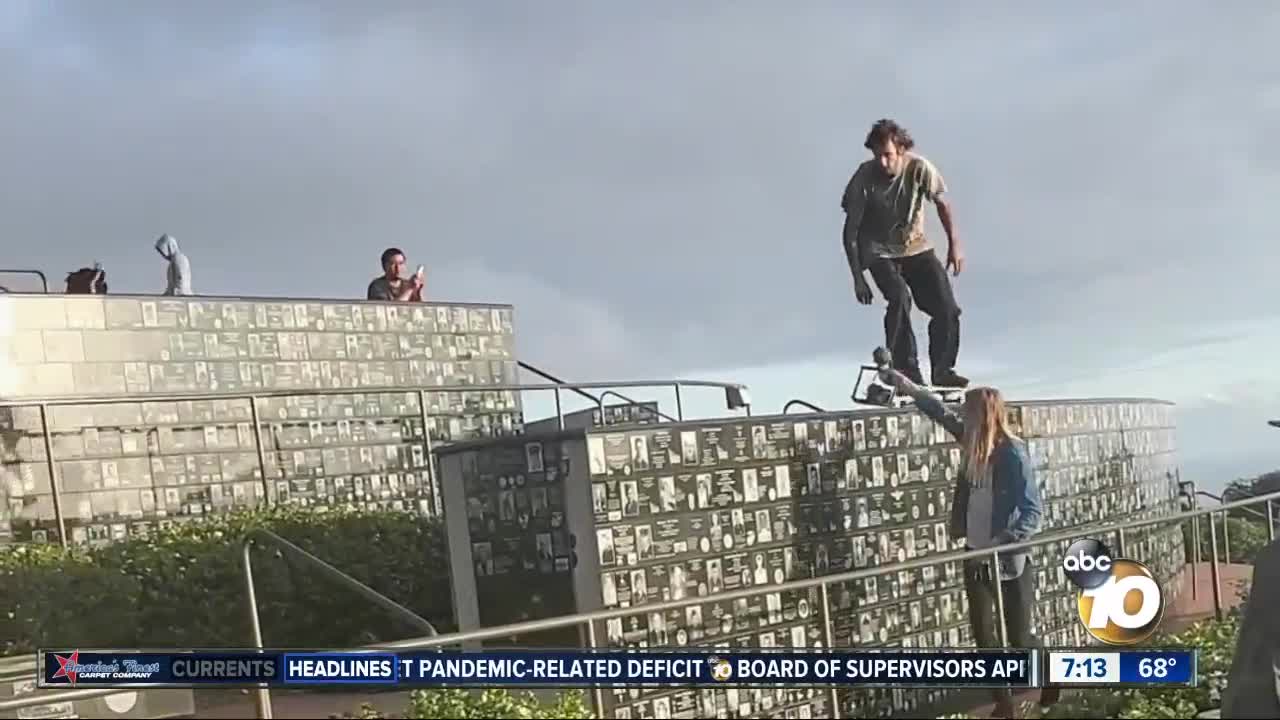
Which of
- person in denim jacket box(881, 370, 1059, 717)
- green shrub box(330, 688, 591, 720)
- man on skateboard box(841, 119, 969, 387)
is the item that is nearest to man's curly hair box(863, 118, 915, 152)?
man on skateboard box(841, 119, 969, 387)

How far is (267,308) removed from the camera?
1198 centimetres

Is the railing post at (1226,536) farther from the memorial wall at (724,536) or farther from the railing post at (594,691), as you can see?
the railing post at (594,691)

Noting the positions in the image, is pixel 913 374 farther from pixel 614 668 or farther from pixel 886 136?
pixel 614 668

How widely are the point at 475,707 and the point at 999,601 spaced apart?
10.9 feet

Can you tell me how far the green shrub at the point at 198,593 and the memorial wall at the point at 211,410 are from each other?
766 millimetres

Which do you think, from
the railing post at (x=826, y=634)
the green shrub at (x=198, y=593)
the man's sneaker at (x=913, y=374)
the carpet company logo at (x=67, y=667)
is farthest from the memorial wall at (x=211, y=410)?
the railing post at (x=826, y=634)

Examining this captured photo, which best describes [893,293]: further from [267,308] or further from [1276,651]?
[267,308]

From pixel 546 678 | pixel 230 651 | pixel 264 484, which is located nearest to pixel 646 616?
pixel 546 678

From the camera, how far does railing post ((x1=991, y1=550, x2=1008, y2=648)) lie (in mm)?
7551

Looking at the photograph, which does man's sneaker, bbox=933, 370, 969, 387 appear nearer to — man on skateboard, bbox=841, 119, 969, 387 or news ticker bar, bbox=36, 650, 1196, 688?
man on skateboard, bbox=841, 119, 969, 387

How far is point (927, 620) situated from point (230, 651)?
430cm

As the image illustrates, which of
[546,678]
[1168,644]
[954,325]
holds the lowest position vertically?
[1168,644]

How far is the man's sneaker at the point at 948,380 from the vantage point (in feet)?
34.0

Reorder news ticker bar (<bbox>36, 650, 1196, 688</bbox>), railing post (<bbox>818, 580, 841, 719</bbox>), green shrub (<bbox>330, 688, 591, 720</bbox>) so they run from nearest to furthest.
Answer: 1. news ticker bar (<bbox>36, 650, 1196, 688</bbox>)
2. green shrub (<bbox>330, 688, 591, 720</bbox>)
3. railing post (<bbox>818, 580, 841, 719</bbox>)
